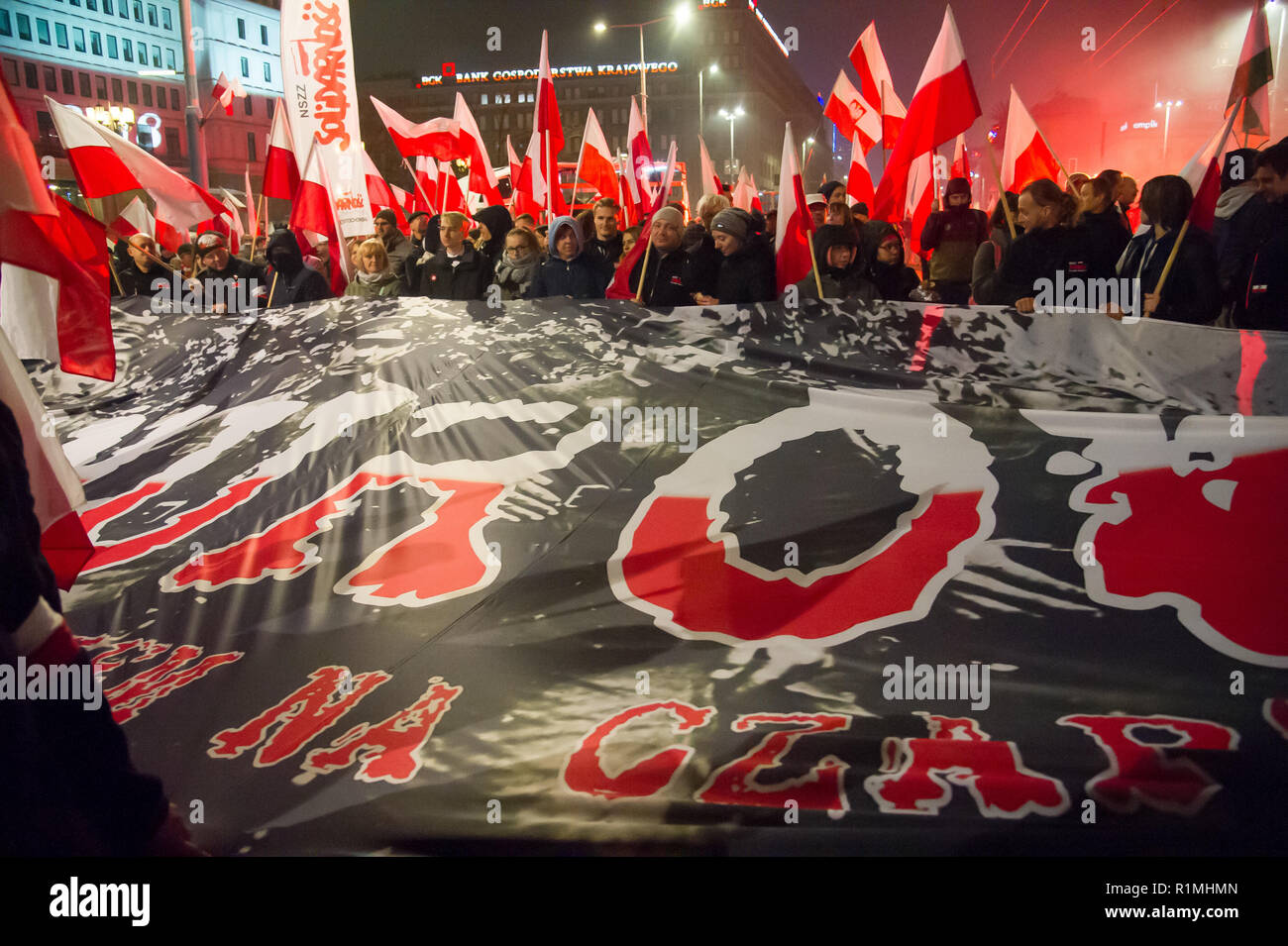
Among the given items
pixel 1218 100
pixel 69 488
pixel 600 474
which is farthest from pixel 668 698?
pixel 1218 100

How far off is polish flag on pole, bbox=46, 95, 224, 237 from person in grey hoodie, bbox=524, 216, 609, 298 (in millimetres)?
2631

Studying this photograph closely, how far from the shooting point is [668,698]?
2.77 meters

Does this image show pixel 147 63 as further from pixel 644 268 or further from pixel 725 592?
→ pixel 725 592

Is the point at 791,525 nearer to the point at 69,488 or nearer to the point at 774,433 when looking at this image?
the point at 774,433

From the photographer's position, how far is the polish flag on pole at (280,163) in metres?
7.82

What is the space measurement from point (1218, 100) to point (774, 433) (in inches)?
1825

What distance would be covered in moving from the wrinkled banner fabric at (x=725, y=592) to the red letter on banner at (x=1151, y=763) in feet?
0.03

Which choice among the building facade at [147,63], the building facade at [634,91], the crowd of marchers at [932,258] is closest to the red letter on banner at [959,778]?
the crowd of marchers at [932,258]

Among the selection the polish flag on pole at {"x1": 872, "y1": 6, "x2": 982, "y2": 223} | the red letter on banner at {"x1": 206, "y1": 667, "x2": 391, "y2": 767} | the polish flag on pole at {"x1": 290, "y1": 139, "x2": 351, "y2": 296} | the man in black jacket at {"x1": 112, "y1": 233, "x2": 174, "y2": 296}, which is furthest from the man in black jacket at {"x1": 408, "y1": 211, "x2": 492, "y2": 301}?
the red letter on banner at {"x1": 206, "y1": 667, "x2": 391, "y2": 767}

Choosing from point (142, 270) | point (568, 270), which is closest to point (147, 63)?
point (142, 270)

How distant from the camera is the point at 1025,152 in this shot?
790 centimetres

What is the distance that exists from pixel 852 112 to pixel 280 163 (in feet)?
19.6

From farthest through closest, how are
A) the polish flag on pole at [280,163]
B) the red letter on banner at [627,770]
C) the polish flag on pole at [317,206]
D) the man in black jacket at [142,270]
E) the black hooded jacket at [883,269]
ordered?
the man in black jacket at [142,270] < the polish flag on pole at [280,163] < the polish flag on pole at [317,206] < the black hooded jacket at [883,269] < the red letter on banner at [627,770]

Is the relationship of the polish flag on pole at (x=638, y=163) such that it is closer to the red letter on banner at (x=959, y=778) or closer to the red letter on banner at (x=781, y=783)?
the red letter on banner at (x=781, y=783)
